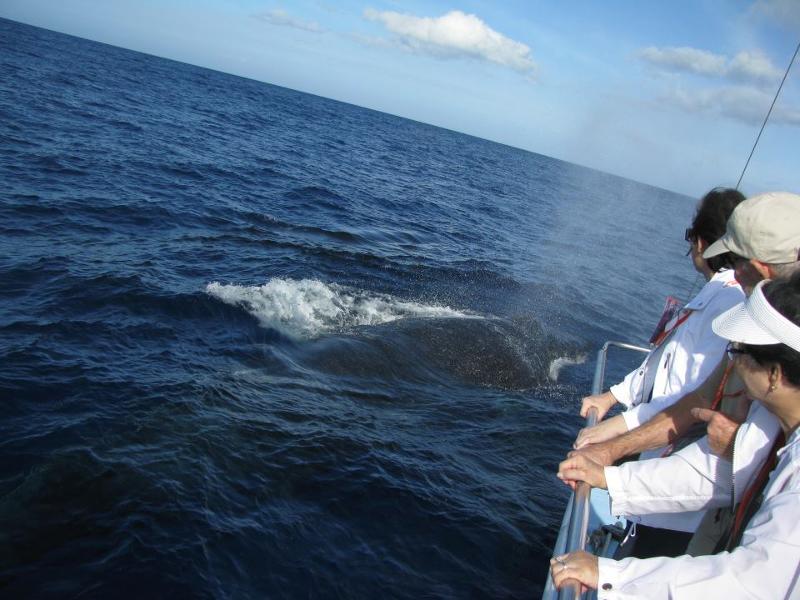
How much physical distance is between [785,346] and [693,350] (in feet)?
4.90

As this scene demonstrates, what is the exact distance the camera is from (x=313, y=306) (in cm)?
1041

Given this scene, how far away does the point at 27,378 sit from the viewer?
21.0 feet

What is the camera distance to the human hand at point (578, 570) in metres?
2.03

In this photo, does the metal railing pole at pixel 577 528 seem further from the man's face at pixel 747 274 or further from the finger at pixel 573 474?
the man's face at pixel 747 274

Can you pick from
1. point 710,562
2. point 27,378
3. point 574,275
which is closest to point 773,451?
point 710,562

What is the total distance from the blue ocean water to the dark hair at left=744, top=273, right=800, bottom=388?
12.3ft

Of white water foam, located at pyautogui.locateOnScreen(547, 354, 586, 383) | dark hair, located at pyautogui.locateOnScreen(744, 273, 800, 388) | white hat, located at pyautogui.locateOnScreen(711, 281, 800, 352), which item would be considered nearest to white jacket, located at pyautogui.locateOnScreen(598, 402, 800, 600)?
dark hair, located at pyautogui.locateOnScreen(744, 273, 800, 388)

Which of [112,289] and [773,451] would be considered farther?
[112,289]

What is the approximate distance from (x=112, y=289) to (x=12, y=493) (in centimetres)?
511

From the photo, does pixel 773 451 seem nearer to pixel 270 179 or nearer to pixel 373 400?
pixel 373 400

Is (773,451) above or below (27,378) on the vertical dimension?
above

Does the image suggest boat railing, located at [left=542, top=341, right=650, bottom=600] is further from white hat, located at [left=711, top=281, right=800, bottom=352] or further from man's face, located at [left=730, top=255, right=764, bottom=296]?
man's face, located at [left=730, top=255, right=764, bottom=296]

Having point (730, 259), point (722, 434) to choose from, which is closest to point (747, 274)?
point (730, 259)

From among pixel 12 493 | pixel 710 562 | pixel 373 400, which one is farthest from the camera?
pixel 373 400
